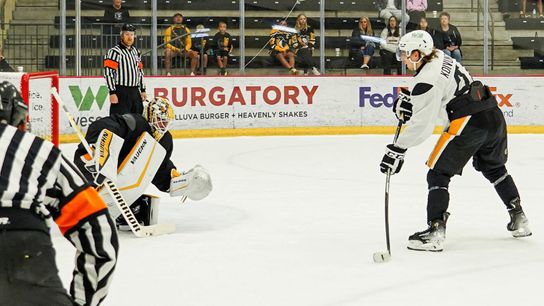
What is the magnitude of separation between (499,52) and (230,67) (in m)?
3.18

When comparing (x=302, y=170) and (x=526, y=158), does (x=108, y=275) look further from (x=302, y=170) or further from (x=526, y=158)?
(x=526, y=158)

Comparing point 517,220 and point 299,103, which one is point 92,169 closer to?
point 517,220

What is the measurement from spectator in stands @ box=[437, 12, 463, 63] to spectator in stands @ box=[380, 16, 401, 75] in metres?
0.54

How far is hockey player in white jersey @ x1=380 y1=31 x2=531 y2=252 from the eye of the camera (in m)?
4.64

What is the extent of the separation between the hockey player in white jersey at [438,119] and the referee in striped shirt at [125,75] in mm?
4189

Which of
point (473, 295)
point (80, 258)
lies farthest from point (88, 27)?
point (80, 258)

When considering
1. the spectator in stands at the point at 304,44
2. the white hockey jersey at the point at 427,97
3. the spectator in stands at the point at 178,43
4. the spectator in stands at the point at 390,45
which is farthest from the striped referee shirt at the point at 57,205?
the spectator in stands at the point at 390,45

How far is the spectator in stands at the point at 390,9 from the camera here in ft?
38.3

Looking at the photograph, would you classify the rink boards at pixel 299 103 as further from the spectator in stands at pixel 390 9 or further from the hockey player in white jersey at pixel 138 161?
the hockey player in white jersey at pixel 138 161

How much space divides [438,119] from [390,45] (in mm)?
7009

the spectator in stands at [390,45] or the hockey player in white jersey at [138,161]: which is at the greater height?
the spectator in stands at [390,45]

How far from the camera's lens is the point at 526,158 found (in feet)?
29.3

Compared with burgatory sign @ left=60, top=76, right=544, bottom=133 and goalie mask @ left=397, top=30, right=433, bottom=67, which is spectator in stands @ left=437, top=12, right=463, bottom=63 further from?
goalie mask @ left=397, top=30, right=433, bottom=67

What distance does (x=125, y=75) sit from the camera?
28.8 ft
